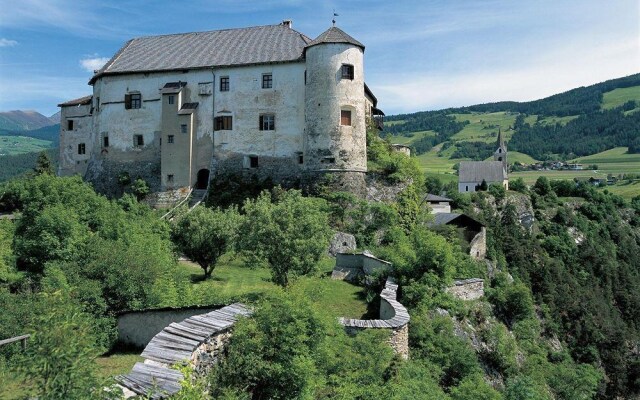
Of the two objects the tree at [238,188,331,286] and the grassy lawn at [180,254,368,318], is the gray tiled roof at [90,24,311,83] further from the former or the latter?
the tree at [238,188,331,286]

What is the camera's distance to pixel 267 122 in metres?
42.0

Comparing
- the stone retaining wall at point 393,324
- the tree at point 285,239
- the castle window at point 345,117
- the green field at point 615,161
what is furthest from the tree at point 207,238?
the green field at point 615,161

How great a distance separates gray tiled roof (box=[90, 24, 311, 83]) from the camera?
42875 mm

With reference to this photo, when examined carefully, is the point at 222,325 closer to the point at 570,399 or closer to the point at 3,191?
the point at 570,399

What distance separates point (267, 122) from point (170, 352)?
3350 cm

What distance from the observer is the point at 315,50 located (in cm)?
3906

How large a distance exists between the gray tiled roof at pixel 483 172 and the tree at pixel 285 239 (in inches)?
3350

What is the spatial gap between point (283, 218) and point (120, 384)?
13.4 m

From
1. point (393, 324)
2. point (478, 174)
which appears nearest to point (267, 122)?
point (393, 324)

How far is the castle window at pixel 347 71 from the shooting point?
1522 inches

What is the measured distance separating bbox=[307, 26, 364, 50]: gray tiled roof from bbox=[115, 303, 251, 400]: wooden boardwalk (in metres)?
28.8

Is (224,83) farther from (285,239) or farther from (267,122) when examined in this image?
(285,239)

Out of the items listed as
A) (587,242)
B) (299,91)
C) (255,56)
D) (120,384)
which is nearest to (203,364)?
(120,384)

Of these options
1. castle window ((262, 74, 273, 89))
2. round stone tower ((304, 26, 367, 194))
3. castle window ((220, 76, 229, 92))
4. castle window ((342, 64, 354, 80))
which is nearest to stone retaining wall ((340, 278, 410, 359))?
round stone tower ((304, 26, 367, 194))
